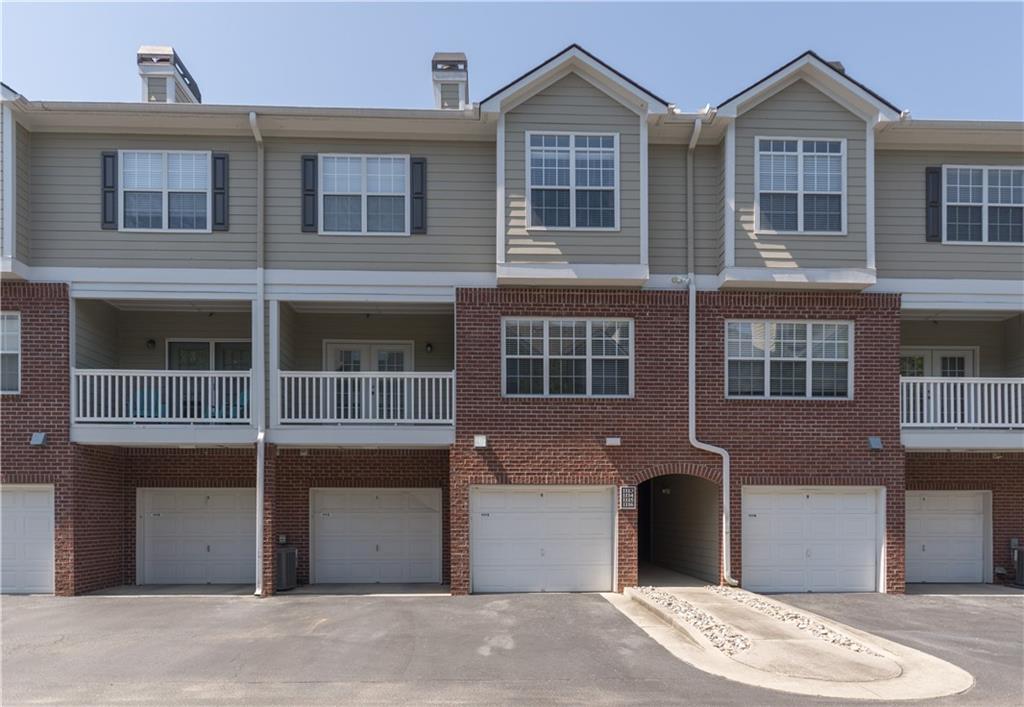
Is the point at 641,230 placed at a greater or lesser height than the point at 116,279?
greater

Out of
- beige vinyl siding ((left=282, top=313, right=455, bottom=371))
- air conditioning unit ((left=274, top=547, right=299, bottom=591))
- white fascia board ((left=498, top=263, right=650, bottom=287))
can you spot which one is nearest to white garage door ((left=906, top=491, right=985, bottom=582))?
white fascia board ((left=498, top=263, right=650, bottom=287))

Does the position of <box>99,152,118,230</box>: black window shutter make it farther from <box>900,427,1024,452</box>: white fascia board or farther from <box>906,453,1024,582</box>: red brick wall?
<box>906,453,1024,582</box>: red brick wall

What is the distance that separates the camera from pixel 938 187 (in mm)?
14617

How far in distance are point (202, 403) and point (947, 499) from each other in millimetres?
14875

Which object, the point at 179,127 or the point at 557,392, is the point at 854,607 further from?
the point at 179,127

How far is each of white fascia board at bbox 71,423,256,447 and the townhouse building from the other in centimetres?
6

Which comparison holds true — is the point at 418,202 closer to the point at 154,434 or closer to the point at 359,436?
the point at 359,436

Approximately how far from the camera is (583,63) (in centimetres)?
1377

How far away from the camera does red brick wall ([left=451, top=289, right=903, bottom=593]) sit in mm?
13961

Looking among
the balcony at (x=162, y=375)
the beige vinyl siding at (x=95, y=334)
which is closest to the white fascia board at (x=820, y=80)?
the balcony at (x=162, y=375)

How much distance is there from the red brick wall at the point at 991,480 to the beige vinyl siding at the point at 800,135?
4899 mm

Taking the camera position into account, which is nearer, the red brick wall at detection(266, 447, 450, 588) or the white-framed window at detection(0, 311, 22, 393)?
the white-framed window at detection(0, 311, 22, 393)

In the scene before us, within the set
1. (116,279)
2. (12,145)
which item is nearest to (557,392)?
(116,279)

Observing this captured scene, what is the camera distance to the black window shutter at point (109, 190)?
13914 mm
